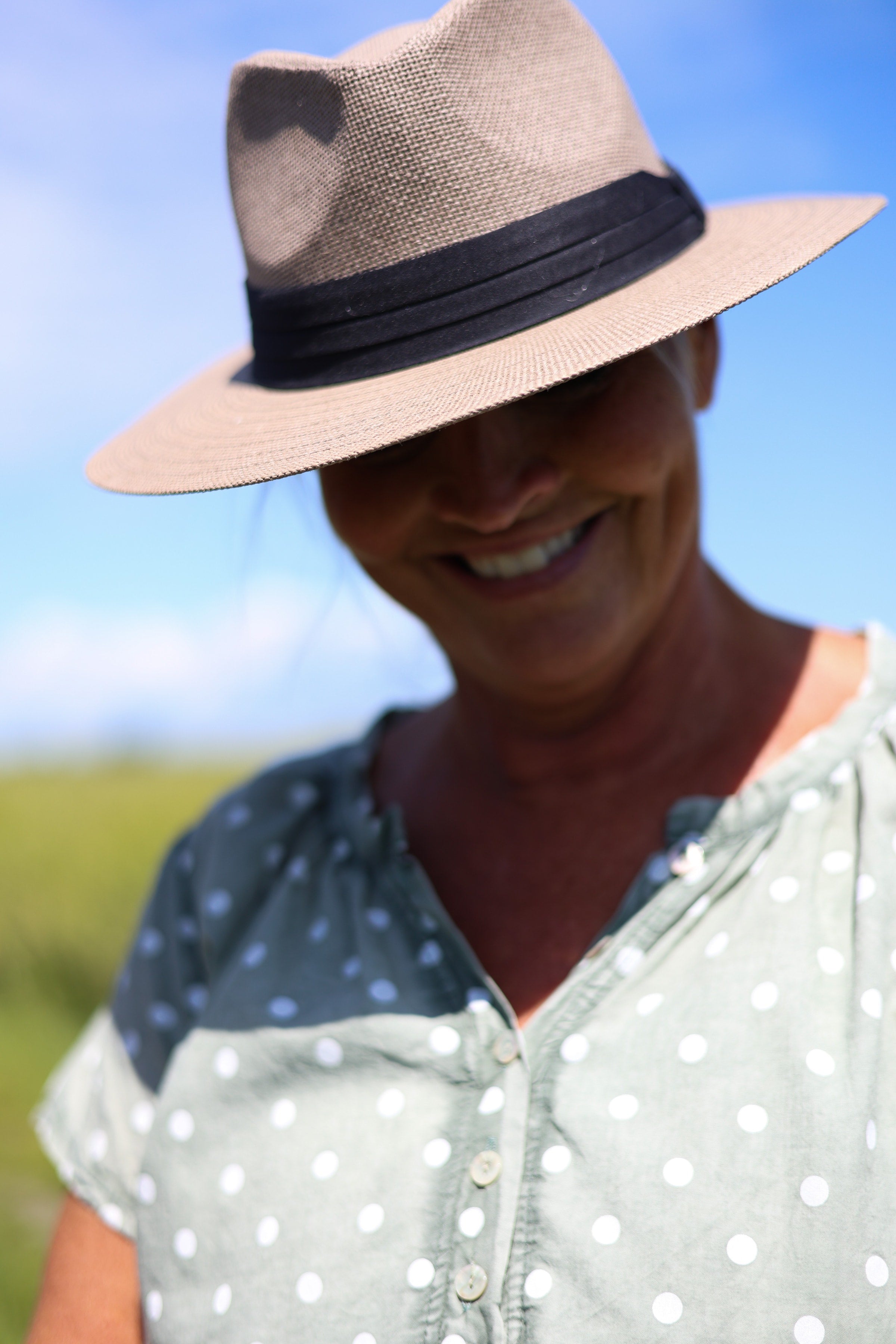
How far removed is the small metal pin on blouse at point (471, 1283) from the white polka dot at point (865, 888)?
1.64 feet

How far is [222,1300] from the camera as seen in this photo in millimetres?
1262

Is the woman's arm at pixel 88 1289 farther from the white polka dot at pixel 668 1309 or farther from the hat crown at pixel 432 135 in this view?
the hat crown at pixel 432 135

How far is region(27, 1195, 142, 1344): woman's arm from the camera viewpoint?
4.91ft

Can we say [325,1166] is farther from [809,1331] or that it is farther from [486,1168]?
[809,1331]

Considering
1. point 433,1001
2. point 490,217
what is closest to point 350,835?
point 433,1001

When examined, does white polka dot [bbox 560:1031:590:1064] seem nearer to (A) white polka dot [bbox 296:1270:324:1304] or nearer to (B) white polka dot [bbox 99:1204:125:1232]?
(A) white polka dot [bbox 296:1270:324:1304]

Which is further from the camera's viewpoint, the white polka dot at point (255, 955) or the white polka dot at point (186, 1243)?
the white polka dot at point (255, 955)

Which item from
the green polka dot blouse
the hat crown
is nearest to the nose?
the hat crown

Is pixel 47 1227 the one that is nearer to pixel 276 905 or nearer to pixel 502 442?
pixel 276 905

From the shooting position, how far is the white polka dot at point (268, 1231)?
4.10 feet

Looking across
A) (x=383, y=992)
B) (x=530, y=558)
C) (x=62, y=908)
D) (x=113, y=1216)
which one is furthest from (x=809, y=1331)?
(x=62, y=908)

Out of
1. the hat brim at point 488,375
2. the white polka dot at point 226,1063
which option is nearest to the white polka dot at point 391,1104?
the white polka dot at point 226,1063

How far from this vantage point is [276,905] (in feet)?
5.09

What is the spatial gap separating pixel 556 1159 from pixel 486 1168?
8 cm
